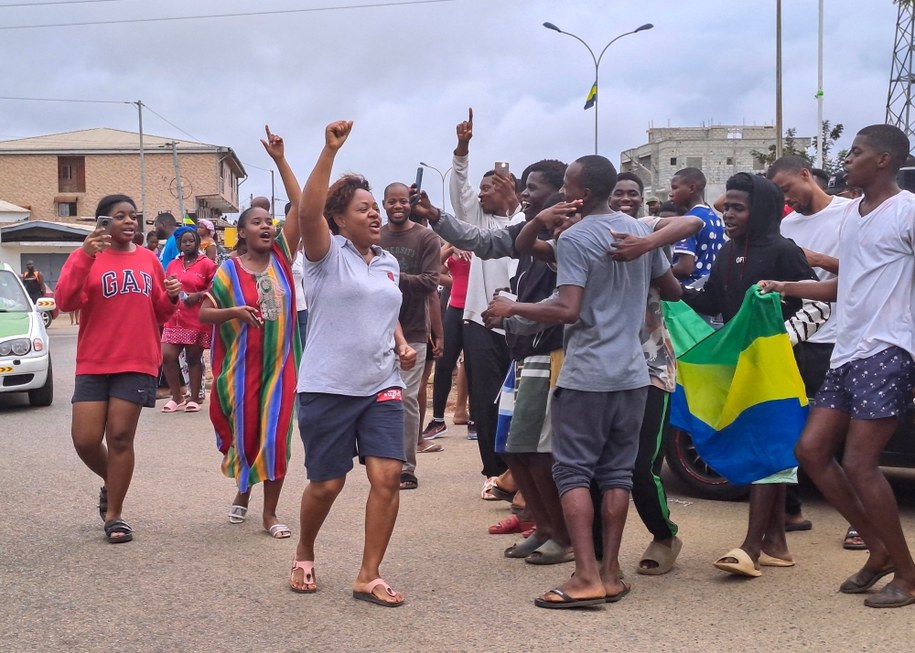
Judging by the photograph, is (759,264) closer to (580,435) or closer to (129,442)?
(580,435)

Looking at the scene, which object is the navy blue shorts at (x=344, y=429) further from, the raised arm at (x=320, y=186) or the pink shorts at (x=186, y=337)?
the pink shorts at (x=186, y=337)

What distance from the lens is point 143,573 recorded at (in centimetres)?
569

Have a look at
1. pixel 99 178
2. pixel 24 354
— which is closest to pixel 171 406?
pixel 24 354

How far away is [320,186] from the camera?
192 inches

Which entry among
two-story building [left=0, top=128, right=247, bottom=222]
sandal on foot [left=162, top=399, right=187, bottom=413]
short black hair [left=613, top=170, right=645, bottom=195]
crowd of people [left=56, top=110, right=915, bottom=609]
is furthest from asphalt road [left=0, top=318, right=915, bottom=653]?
two-story building [left=0, top=128, right=247, bottom=222]

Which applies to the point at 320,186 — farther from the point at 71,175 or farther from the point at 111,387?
the point at 71,175

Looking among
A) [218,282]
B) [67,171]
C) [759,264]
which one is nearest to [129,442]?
[218,282]

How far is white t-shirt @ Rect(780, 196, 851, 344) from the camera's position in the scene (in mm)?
6094

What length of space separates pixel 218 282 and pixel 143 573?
5.93 ft

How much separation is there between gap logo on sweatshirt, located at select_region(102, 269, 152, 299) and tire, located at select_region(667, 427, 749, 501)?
3.41 metres

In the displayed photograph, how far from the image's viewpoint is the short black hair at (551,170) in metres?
6.11

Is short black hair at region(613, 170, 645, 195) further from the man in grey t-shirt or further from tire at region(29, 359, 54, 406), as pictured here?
tire at region(29, 359, 54, 406)

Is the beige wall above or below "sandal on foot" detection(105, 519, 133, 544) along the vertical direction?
above

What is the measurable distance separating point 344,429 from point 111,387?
2.00 m
